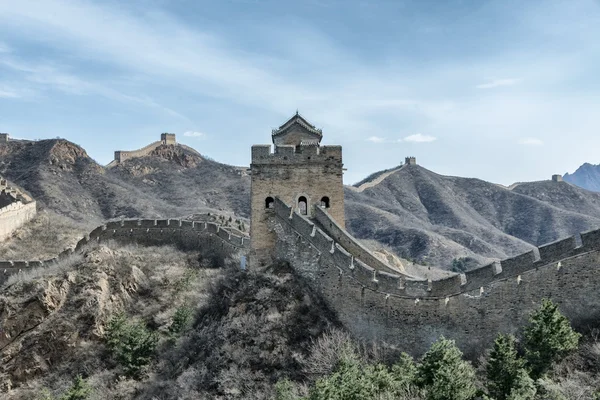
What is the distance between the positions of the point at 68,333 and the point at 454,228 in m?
59.6

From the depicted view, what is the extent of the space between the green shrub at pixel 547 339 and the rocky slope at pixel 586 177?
377 feet

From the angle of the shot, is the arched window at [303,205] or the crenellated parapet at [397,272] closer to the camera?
the crenellated parapet at [397,272]

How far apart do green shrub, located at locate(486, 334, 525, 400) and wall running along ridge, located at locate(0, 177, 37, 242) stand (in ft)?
119

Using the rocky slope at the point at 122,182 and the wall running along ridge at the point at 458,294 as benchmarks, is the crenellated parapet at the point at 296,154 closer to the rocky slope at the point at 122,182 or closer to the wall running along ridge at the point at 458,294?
the wall running along ridge at the point at 458,294

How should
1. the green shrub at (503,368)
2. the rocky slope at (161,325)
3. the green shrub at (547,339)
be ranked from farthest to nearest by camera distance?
1. the rocky slope at (161,325)
2. the green shrub at (503,368)
3. the green shrub at (547,339)

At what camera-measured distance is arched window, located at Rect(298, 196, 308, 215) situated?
2278 centimetres

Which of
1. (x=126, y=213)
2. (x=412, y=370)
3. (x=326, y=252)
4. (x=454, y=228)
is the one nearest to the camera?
(x=412, y=370)

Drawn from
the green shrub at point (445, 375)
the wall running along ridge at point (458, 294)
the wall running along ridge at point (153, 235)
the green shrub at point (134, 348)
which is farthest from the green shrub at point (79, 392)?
the green shrub at point (445, 375)

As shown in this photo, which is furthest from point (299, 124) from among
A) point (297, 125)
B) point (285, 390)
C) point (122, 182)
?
point (122, 182)

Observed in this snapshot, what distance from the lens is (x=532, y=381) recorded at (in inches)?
516

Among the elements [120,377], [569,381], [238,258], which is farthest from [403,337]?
[238,258]

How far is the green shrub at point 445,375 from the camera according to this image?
1345 cm

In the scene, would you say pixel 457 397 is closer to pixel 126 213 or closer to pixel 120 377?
pixel 120 377

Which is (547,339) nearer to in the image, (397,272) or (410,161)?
(397,272)
